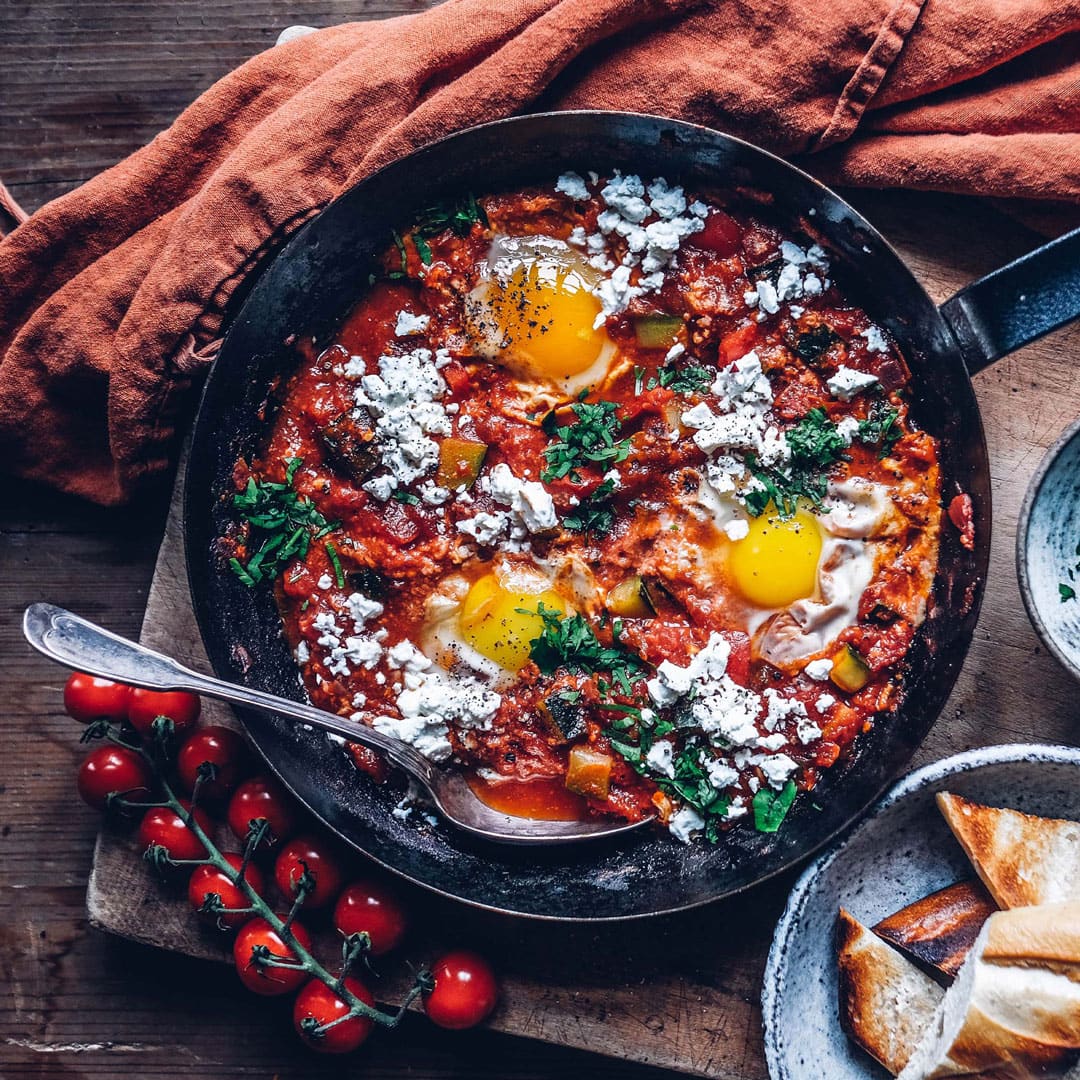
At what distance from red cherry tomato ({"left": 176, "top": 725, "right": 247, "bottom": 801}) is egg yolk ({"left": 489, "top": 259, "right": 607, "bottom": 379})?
5.72 feet

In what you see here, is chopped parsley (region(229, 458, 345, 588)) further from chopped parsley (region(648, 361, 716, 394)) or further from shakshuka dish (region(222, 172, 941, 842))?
chopped parsley (region(648, 361, 716, 394))

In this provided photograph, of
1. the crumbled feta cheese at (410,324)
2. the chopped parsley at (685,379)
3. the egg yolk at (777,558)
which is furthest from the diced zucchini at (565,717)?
the crumbled feta cheese at (410,324)

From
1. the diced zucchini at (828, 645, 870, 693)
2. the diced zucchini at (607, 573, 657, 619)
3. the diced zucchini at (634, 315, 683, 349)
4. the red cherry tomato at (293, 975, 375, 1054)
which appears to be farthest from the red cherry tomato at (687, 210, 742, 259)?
the red cherry tomato at (293, 975, 375, 1054)

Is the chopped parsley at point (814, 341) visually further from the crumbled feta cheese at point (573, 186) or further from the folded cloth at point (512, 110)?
the crumbled feta cheese at point (573, 186)

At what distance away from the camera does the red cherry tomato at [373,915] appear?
354cm

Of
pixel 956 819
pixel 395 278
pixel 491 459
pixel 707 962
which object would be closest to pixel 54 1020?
pixel 707 962

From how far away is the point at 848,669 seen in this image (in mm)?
3371

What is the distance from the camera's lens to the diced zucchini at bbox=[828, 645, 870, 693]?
3.37 m

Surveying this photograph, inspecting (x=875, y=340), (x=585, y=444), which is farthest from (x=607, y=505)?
(x=875, y=340)

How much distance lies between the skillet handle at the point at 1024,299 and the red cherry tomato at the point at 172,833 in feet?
10.3

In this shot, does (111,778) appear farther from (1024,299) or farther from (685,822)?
(1024,299)

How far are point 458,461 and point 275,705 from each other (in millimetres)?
1001

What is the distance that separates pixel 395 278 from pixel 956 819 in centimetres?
260

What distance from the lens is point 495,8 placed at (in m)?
3.42
